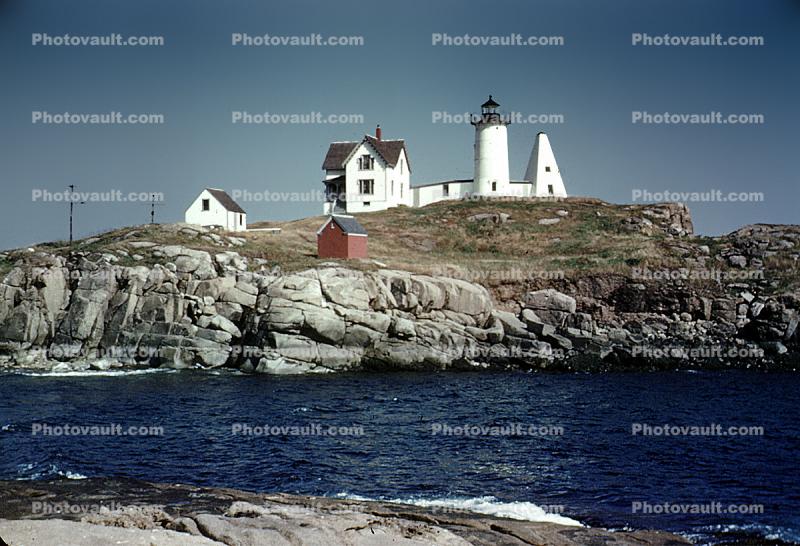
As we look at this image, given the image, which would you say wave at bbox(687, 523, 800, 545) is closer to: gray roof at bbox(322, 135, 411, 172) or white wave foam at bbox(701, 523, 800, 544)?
white wave foam at bbox(701, 523, 800, 544)

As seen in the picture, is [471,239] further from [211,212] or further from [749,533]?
[749,533]

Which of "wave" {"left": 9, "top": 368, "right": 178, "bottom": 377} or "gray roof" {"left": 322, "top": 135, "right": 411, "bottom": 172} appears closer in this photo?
"wave" {"left": 9, "top": 368, "right": 178, "bottom": 377}

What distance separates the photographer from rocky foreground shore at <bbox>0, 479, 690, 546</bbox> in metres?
14.1

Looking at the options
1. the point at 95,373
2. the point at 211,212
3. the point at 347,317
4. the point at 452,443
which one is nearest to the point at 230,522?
the point at 452,443

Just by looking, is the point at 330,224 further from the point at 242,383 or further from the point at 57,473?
the point at 57,473

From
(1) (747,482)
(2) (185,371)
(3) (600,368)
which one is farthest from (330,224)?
(1) (747,482)

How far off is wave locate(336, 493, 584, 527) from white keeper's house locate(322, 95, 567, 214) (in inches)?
2861

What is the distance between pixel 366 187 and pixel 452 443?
66023mm

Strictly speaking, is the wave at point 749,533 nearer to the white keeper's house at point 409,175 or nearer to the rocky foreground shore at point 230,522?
the rocky foreground shore at point 230,522

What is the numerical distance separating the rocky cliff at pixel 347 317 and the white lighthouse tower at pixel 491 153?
35.3m

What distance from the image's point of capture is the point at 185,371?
51.5m

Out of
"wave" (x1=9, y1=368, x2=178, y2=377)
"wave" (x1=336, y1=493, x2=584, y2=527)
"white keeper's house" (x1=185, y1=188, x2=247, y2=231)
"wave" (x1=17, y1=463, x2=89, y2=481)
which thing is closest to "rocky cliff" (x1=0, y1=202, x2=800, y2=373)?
"wave" (x1=9, y1=368, x2=178, y2=377)

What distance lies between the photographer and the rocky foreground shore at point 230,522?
1412 cm

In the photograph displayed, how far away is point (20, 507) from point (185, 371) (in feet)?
105
